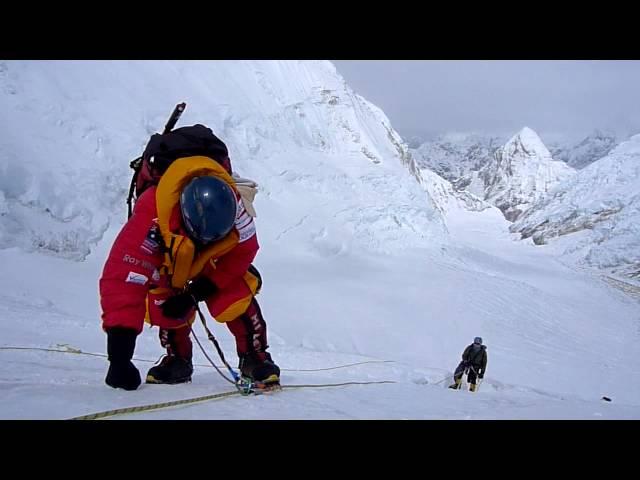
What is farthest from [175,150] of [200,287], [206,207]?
[200,287]

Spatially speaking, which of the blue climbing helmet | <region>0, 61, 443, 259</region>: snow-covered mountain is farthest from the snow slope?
the blue climbing helmet

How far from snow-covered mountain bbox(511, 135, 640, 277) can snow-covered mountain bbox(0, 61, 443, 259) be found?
909 inches

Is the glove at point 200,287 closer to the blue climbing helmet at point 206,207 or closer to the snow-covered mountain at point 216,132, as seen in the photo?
the blue climbing helmet at point 206,207

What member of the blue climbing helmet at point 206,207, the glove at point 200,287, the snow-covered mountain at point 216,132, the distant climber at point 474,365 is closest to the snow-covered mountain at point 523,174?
the snow-covered mountain at point 216,132

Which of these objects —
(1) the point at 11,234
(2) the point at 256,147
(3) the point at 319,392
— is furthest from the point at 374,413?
(2) the point at 256,147

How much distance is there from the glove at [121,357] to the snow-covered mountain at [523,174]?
177811 millimetres

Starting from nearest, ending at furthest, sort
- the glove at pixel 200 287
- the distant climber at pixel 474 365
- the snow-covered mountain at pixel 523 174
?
1. the glove at pixel 200 287
2. the distant climber at pixel 474 365
3. the snow-covered mountain at pixel 523 174

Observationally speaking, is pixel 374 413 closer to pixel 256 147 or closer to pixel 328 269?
pixel 328 269

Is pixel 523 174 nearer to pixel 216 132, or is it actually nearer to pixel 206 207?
pixel 216 132

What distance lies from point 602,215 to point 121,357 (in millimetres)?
52619

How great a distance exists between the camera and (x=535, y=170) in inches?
7151

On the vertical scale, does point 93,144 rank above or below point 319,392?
above

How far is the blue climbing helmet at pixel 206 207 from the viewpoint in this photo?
7.17 ft
